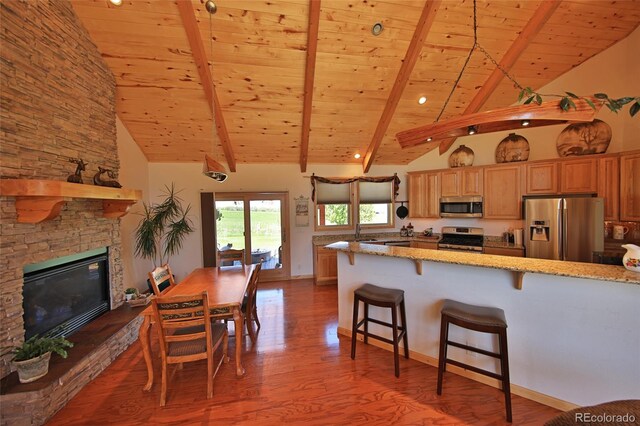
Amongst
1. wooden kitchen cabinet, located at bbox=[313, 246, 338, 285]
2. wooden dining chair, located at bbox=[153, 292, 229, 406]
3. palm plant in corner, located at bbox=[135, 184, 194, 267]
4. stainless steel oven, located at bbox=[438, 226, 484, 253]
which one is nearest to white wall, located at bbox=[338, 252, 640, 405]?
wooden dining chair, located at bbox=[153, 292, 229, 406]

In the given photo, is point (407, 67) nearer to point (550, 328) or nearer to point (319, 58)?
point (319, 58)

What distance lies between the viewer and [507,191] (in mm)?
4117

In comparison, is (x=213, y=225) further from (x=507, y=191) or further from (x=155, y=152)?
(x=507, y=191)

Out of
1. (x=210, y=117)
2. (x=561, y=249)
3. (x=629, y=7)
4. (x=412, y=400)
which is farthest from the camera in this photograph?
(x=210, y=117)

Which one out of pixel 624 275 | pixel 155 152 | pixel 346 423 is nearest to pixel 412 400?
pixel 346 423

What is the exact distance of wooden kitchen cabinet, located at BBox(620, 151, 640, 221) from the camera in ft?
9.77

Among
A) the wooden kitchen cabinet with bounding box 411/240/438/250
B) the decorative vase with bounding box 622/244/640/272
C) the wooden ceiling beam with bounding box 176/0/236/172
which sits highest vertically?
the wooden ceiling beam with bounding box 176/0/236/172

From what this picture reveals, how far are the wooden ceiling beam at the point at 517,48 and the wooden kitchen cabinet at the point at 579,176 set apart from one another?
4.95 feet

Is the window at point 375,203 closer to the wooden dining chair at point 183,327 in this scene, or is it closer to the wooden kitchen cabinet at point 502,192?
the wooden kitchen cabinet at point 502,192

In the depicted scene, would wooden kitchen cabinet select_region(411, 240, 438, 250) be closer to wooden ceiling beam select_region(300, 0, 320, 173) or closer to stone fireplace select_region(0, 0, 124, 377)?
wooden ceiling beam select_region(300, 0, 320, 173)

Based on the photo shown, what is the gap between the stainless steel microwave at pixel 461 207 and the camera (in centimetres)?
443

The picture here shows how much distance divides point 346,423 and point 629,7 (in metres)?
5.52

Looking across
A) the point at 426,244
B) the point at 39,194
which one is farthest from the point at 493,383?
the point at 39,194

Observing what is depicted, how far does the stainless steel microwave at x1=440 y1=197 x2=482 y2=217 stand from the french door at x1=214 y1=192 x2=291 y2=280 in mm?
3229
